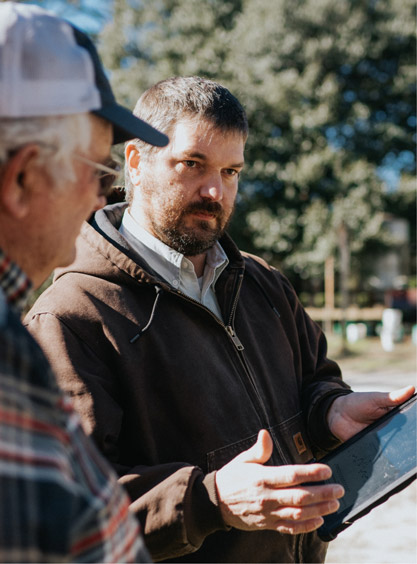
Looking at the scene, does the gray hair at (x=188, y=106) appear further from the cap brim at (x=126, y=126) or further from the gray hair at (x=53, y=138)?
the gray hair at (x=53, y=138)

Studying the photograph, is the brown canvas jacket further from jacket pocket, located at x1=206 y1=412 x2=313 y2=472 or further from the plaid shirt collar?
the plaid shirt collar

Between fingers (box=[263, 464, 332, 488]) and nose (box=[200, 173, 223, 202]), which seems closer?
fingers (box=[263, 464, 332, 488])

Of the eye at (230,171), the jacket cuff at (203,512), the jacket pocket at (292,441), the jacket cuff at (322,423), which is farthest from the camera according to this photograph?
the eye at (230,171)

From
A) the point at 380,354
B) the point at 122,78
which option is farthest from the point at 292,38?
the point at 380,354

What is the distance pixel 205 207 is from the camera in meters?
2.24

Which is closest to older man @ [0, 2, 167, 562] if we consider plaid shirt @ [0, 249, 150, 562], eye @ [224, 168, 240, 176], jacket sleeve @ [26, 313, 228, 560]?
plaid shirt @ [0, 249, 150, 562]

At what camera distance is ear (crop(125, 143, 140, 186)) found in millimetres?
2350

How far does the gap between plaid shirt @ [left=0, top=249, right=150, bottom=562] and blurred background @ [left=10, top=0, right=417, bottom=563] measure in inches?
605

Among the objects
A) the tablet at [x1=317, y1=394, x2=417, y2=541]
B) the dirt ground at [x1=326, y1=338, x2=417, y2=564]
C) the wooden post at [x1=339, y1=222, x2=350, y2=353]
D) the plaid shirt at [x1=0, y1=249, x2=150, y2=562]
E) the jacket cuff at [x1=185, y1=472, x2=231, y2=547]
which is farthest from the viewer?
the wooden post at [x1=339, y1=222, x2=350, y2=353]

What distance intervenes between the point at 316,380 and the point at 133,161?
116 cm

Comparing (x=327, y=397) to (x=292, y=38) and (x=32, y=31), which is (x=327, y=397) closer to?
(x=32, y=31)

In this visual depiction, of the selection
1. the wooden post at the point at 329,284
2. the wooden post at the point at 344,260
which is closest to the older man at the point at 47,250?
the wooden post at the point at 344,260

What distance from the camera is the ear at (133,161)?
2350 millimetres

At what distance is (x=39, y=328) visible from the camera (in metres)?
1.82
